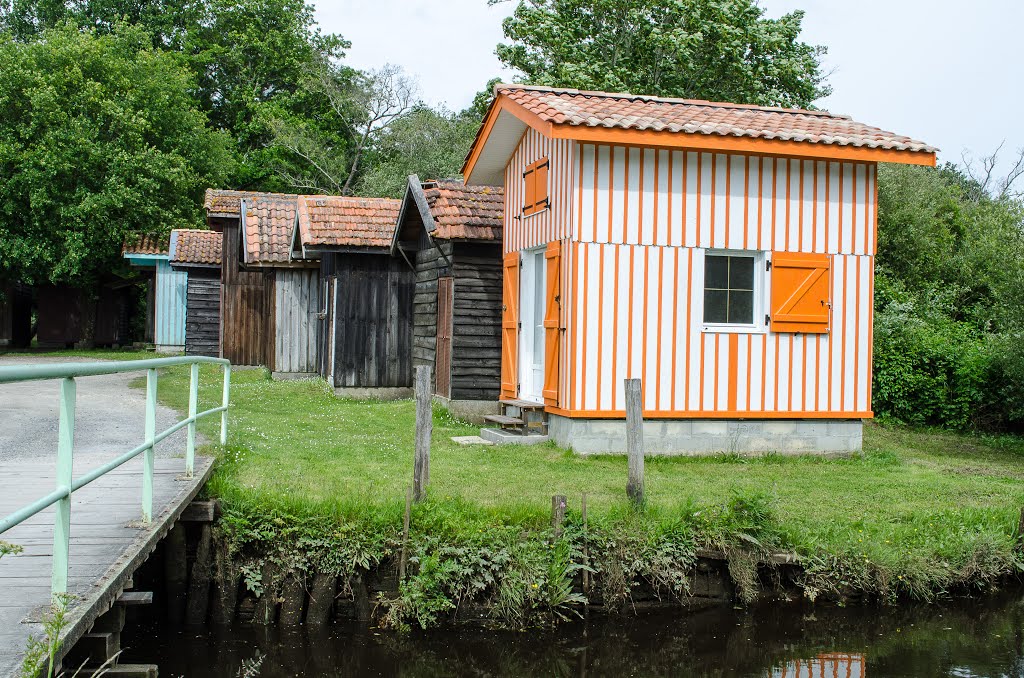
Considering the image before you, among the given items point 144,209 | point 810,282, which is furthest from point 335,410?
point 144,209

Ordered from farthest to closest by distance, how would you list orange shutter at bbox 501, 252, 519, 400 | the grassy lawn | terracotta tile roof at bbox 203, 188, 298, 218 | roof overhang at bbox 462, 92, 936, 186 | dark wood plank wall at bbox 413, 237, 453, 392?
terracotta tile roof at bbox 203, 188, 298, 218 < dark wood plank wall at bbox 413, 237, 453, 392 < orange shutter at bbox 501, 252, 519, 400 < roof overhang at bbox 462, 92, 936, 186 < the grassy lawn

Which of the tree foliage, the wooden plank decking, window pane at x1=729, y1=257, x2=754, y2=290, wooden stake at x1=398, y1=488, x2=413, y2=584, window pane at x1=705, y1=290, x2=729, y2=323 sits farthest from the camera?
the tree foliage

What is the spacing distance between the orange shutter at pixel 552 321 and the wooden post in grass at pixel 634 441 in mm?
3341

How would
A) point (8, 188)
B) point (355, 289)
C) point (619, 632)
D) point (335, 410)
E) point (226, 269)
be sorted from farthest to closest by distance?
point (8, 188)
point (226, 269)
point (355, 289)
point (335, 410)
point (619, 632)

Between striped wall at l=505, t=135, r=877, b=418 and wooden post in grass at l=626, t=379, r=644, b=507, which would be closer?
wooden post in grass at l=626, t=379, r=644, b=507

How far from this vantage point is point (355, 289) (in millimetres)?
18672

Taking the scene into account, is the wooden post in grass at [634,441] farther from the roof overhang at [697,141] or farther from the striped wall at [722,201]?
the roof overhang at [697,141]

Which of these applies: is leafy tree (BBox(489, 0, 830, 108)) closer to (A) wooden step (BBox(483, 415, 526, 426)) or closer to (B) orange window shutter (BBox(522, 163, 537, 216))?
(B) orange window shutter (BBox(522, 163, 537, 216))

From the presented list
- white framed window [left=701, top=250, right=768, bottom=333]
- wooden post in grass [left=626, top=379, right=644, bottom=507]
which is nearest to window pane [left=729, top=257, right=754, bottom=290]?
white framed window [left=701, top=250, right=768, bottom=333]

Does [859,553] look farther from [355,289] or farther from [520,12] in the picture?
[520,12]

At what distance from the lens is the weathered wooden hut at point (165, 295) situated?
29.1m

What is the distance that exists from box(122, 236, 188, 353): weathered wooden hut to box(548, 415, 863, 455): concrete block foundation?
19175mm

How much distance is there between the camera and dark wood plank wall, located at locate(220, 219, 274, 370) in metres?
22.9

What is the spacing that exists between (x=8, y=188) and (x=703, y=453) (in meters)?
23.5
